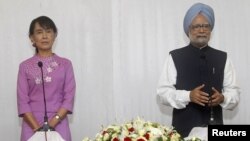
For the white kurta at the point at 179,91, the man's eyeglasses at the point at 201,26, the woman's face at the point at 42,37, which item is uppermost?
the man's eyeglasses at the point at 201,26

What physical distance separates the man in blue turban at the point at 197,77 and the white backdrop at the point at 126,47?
755 mm

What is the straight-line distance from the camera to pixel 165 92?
2.21m

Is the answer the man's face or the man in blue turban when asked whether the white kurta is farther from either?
the man's face

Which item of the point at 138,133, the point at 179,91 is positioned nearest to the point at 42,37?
the point at 179,91

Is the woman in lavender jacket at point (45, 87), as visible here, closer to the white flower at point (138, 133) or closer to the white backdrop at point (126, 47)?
the white backdrop at point (126, 47)

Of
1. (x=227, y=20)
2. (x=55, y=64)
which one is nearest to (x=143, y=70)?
(x=227, y=20)

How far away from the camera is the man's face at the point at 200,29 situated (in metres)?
2.26

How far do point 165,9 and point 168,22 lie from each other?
0.10 m

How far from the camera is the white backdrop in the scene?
10.0 ft

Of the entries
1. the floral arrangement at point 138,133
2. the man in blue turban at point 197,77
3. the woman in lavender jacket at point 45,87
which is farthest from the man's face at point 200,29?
the floral arrangement at point 138,133

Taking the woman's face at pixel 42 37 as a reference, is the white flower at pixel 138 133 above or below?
below

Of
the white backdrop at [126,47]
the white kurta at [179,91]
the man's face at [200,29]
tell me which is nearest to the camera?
the white kurta at [179,91]

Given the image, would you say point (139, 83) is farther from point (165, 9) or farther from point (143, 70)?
point (165, 9)

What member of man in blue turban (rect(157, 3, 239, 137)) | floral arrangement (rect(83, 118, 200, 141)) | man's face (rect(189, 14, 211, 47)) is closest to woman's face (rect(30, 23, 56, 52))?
man in blue turban (rect(157, 3, 239, 137))
